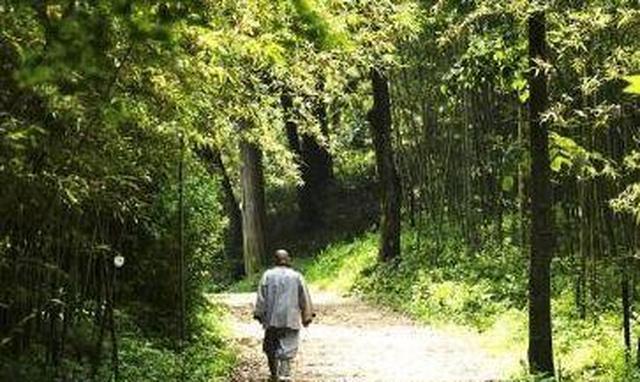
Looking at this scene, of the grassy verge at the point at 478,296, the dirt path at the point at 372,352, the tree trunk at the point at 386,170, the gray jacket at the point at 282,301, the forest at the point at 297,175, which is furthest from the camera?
the tree trunk at the point at 386,170

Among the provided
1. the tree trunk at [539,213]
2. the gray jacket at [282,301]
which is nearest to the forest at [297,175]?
the tree trunk at [539,213]

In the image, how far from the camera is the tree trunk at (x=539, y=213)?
802 cm

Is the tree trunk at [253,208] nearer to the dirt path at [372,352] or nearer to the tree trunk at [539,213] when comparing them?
the dirt path at [372,352]

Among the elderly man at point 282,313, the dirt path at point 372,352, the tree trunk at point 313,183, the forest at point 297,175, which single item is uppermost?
the tree trunk at point 313,183

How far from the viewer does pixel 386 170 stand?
1978 cm

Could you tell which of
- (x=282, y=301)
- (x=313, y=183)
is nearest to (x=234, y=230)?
(x=313, y=183)

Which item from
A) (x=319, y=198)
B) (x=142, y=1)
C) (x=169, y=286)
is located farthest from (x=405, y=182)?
(x=142, y=1)

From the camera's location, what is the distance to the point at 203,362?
33.5 feet

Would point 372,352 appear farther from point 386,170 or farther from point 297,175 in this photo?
point 386,170

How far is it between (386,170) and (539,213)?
11635mm

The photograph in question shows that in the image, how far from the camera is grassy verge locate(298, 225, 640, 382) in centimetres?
1003

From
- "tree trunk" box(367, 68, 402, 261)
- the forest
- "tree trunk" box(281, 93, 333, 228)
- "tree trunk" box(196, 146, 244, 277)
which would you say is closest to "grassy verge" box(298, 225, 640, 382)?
the forest

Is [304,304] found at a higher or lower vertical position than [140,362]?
higher

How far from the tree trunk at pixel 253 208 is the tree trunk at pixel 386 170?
164 inches
